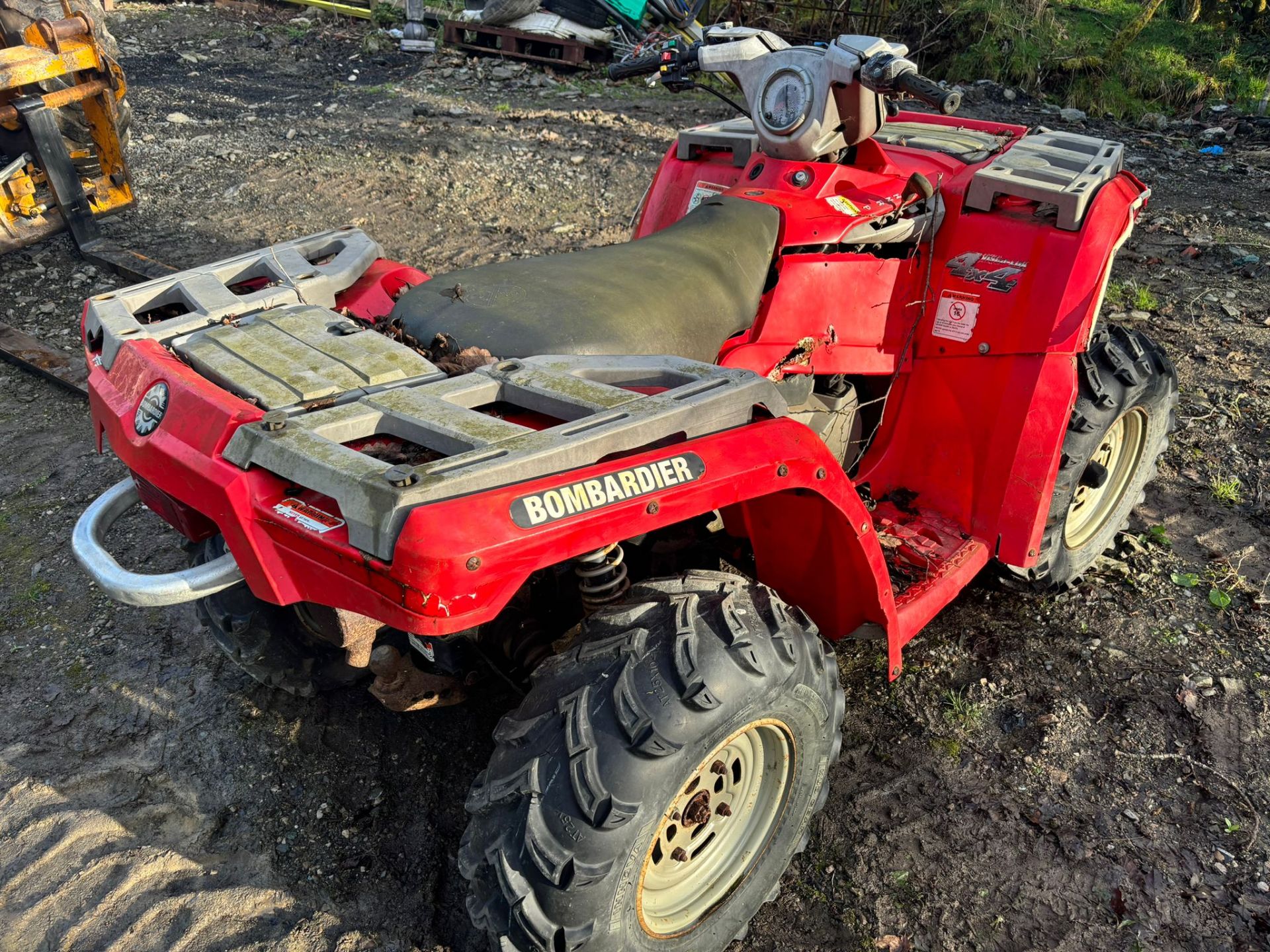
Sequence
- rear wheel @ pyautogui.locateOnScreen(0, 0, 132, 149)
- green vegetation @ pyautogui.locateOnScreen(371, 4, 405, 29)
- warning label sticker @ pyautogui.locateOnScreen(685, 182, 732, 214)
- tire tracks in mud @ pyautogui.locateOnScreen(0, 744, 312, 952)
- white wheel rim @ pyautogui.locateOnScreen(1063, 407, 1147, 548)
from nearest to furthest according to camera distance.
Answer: tire tracks in mud @ pyautogui.locateOnScreen(0, 744, 312, 952) < warning label sticker @ pyautogui.locateOnScreen(685, 182, 732, 214) < white wheel rim @ pyautogui.locateOnScreen(1063, 407, 1147, 548) < rear wheel @ pyautogui.locateOnScreen(0, 0, 132, 149) < green vegetation @ pyautogui.locateOnScreen(371, 4, 405, 29)

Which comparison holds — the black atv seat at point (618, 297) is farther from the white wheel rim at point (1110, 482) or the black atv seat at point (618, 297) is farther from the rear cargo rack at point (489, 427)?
the white wheel rim at point (1110, 482)

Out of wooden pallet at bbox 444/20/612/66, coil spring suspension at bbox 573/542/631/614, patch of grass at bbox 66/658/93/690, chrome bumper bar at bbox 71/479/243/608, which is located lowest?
patch of grass at bbox 66/658/93/690

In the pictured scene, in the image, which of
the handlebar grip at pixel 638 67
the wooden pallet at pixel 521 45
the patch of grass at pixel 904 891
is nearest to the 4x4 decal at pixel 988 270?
the handlebar grip at pixel 638 67

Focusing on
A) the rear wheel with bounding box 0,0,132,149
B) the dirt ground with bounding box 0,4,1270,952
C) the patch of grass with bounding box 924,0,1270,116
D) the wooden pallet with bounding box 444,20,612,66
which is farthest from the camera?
the wooden pallet with bounding box 444,20,612,66

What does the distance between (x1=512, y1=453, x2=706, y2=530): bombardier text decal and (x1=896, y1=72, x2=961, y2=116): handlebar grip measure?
1.40 metres

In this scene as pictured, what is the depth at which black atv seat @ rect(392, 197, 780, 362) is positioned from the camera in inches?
90.4

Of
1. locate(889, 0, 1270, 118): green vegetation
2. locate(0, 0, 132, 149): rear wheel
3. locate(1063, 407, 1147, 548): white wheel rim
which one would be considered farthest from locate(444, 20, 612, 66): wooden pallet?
locate(1063, 407, 1147, 548): white wheel rim

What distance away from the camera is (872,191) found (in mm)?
2994

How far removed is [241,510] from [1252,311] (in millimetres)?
6026

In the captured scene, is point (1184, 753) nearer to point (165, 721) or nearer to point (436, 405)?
point (436, 405)

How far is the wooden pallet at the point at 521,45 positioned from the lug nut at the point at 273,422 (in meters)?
10.0

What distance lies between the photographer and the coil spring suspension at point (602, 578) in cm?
229

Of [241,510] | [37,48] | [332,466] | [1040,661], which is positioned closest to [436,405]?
[332,466]

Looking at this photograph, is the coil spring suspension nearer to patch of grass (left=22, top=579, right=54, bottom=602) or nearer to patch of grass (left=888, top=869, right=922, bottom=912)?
patch of grass (left=888, top=869, right=922, bottom=912)
